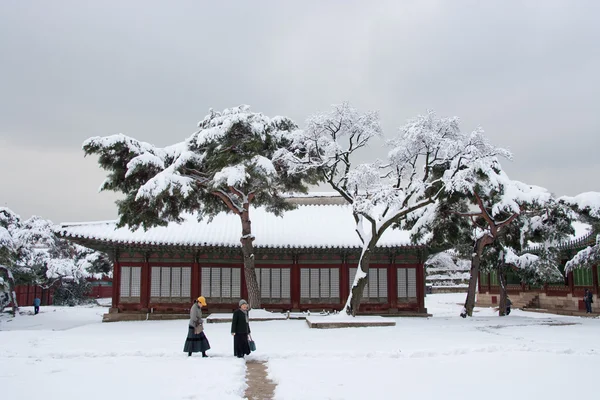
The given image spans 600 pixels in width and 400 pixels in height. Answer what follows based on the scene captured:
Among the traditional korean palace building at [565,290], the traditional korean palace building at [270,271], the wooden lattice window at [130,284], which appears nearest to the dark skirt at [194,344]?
the traditional korean palace building at [270,271]

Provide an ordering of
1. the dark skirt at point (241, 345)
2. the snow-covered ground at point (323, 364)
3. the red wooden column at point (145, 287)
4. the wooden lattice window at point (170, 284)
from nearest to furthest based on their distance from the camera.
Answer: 1. the snow-covered ground at point (323, 364)
2. the dark skirt at point (241, 345)
3. the red wooden column at point (145, 287)
4. the wooden lattice window at point (170, 284)

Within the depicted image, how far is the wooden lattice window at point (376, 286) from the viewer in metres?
24.6

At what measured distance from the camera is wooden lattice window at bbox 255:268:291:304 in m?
24.5

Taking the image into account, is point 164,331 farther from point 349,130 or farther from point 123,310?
point 349,130

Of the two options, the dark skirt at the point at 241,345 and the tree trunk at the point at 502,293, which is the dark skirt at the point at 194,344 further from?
the tree trunk at the point at 502,293

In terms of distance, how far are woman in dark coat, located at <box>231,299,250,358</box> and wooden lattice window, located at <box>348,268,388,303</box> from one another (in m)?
13.6

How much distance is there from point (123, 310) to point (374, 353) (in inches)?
601

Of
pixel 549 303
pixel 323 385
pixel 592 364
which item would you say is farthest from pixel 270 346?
pixel 549 303

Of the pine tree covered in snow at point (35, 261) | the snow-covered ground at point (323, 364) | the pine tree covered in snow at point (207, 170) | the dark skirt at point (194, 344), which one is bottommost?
the snow-covered ground at point (323, 364)

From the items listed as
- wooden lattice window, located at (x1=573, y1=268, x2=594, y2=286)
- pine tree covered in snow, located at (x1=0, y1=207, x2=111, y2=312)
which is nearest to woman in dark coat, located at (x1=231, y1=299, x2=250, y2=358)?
pine tree covered in snow, located at (x1=0, y1=207, x2=111, y2=312)

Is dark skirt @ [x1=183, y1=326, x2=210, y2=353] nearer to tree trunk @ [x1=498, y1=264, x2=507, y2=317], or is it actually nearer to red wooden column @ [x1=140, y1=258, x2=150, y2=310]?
red wooden column @ [x1=140, y1=258, x2=150, y2=310]

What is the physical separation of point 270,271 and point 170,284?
4.52 metres

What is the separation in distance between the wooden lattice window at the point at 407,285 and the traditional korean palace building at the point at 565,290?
26.0 feet

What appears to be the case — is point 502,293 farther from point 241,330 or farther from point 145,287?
point 241,330
